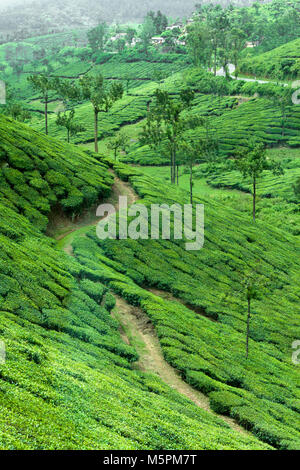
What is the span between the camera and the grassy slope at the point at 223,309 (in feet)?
90.6

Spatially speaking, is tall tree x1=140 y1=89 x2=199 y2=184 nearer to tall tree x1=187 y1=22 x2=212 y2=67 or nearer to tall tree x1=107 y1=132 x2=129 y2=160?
tall tree x1=107 y1=132 x2=129 y2=160

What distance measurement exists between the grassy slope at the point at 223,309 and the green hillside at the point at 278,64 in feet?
326

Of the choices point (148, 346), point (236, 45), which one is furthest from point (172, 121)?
point (236, 45)

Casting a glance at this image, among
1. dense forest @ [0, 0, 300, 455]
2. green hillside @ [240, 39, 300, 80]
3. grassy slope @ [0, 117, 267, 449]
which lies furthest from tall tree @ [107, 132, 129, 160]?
green hillside @ [240, 39, 300, 80]

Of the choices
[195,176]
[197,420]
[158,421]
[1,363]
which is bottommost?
[195,176]

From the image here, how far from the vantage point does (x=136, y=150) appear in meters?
112

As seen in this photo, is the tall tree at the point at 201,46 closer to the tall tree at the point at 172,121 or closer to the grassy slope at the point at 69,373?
the tall tree at the point at 172,121

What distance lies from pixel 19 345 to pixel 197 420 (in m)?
9.30

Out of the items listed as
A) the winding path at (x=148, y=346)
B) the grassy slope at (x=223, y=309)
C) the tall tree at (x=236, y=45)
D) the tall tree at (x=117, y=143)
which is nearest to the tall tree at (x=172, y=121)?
the tall tree at (x=117, y=143)

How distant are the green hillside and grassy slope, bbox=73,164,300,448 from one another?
99.4 metres

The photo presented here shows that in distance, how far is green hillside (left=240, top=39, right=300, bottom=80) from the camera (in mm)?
140875

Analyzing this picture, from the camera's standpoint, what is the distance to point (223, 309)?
38938 millimetres
